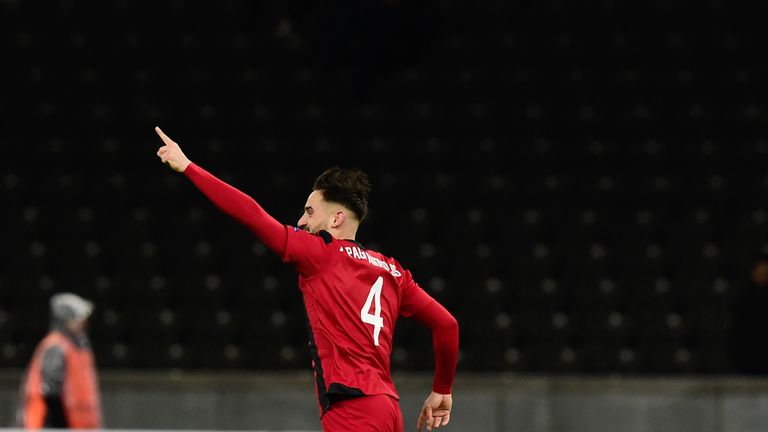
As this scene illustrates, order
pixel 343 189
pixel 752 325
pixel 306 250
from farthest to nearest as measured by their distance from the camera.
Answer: pixel 752 325
pixel 343 189
pixel 306 250

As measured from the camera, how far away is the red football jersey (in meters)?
3.24

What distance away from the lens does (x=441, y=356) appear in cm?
351

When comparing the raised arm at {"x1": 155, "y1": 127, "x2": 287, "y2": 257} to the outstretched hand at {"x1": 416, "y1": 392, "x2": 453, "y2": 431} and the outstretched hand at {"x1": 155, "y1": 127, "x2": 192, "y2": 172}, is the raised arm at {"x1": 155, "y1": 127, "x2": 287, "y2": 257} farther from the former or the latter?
the outstretched hand at {"x1": 416, "y1": 392, "x2": 453, "y2": 431}

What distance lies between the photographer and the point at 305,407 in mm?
7242

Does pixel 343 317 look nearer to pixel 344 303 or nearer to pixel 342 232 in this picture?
pixel 344 303

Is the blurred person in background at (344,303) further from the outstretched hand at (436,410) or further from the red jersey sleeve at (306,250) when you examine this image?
the outstretched hand at (436,410)

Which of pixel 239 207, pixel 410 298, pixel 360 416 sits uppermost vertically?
pixel 239 207

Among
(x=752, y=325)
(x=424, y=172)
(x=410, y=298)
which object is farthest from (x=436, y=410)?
(x=424, y=172)

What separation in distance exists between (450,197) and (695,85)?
1657mm

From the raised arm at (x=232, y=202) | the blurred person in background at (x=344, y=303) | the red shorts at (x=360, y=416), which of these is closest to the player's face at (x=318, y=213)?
the blurred person in background at (x=344, y=303)

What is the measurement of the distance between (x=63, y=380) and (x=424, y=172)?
2.47 metres

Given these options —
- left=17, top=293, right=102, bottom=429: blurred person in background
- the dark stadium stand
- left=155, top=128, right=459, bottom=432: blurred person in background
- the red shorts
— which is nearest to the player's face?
left=155, top=128, right=459, bottom=432: blurred person in background

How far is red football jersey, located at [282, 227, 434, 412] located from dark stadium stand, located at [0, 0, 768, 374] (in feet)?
13.9

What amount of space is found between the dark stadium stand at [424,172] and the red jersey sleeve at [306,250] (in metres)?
4.31
